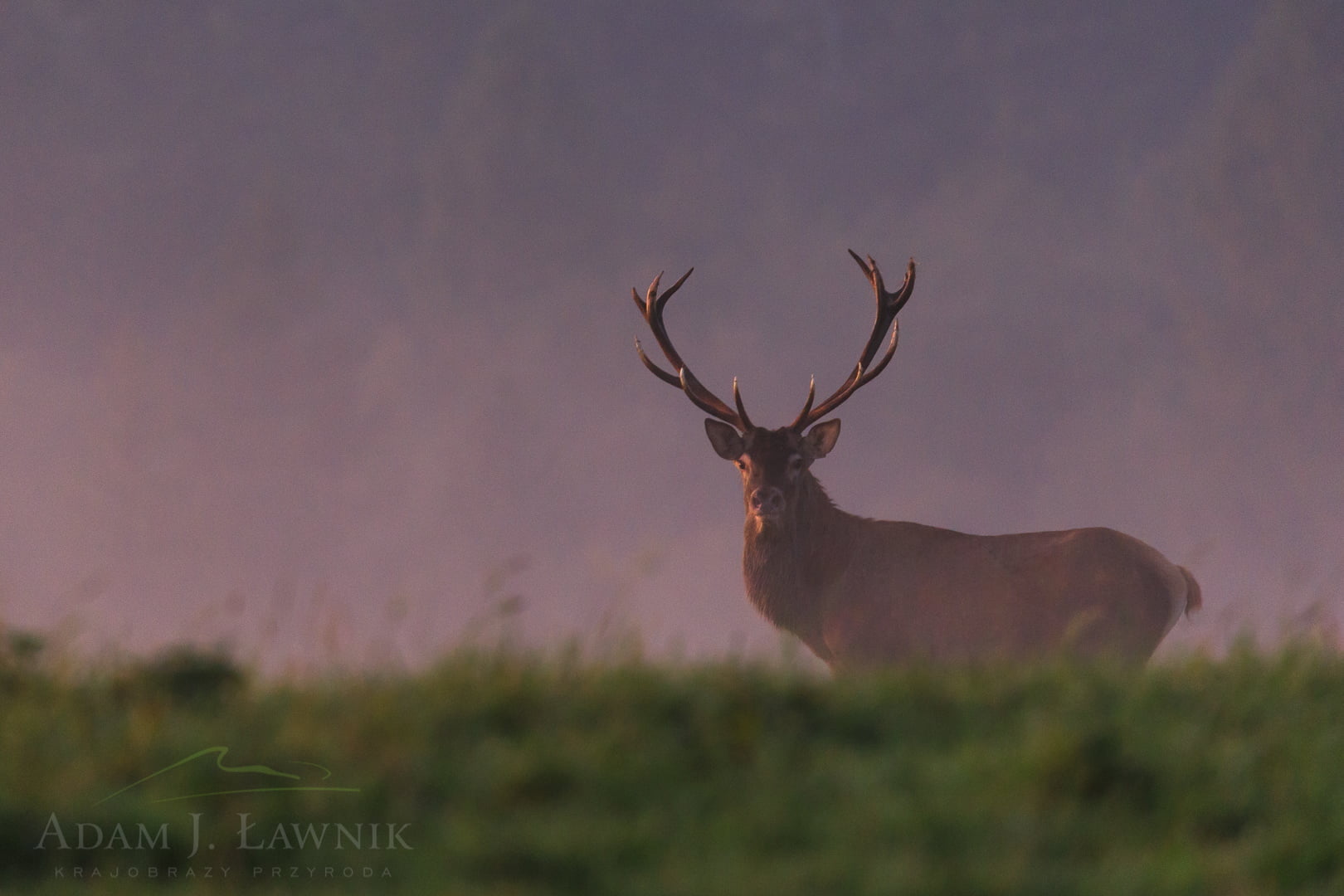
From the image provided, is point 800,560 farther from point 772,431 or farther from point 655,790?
point 655,790

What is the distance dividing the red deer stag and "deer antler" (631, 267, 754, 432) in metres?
0.02

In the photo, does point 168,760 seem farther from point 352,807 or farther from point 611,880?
point 611,880

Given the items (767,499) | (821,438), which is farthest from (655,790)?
(821,438)

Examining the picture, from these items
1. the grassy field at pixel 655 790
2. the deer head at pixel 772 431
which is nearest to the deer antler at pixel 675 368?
the deer head at pixel 772 431

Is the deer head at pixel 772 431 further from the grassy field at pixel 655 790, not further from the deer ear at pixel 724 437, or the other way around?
the grassy field at pixel 655 790

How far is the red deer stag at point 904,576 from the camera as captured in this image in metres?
10.7

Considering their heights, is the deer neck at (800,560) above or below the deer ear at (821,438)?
below

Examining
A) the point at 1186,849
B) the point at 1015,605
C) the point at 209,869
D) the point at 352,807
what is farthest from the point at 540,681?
the point at 1015,605

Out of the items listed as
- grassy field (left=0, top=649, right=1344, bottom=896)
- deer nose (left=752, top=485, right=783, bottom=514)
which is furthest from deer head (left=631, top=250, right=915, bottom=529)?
grassy field (left=0, top=649, right=1344, bottom=896)

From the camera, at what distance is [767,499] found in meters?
11.3

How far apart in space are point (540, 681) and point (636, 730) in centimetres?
66

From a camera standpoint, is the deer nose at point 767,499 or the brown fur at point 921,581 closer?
the brown fur at point 921,581

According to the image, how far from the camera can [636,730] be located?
471cm

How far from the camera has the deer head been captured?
11.5m
